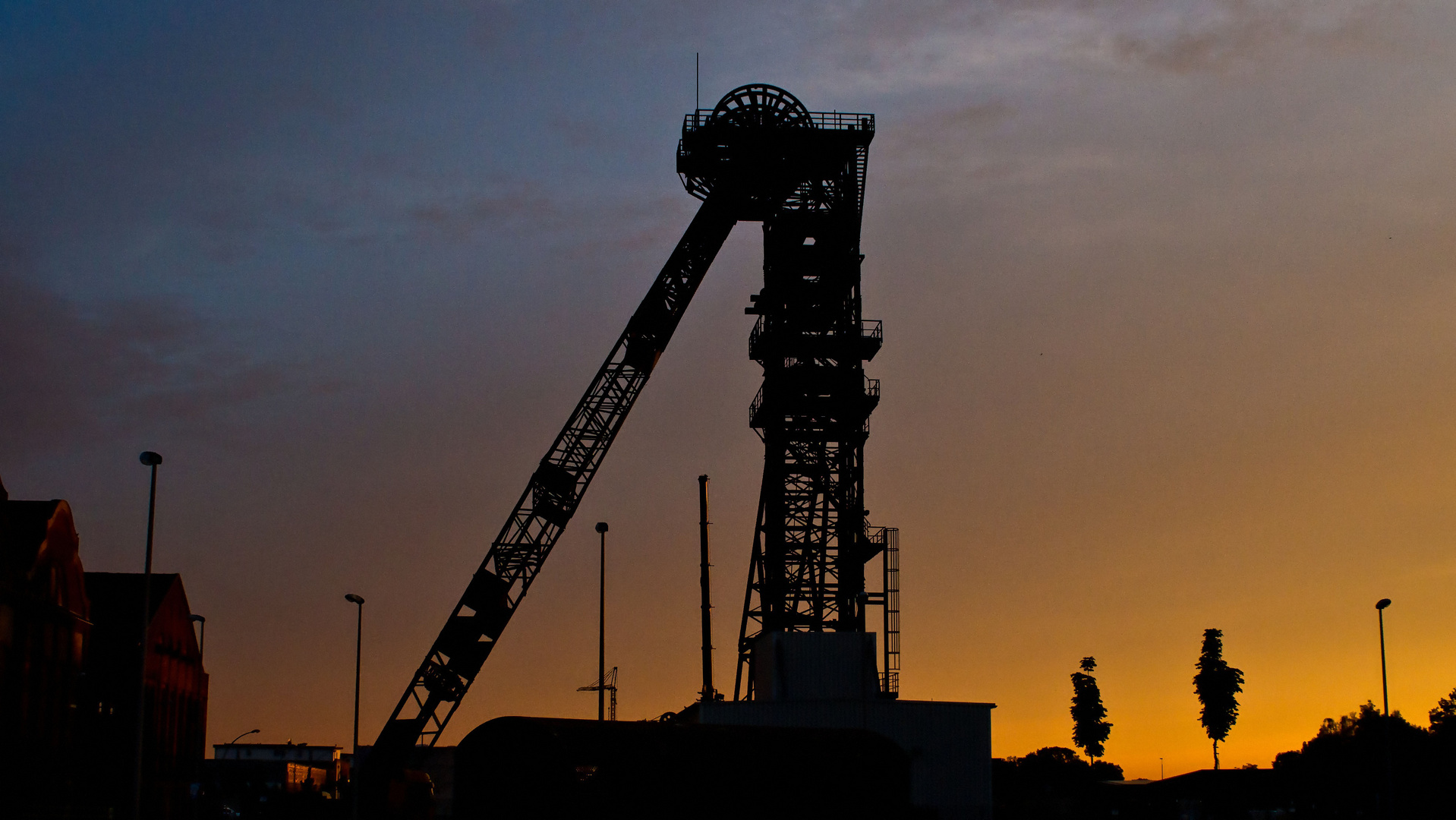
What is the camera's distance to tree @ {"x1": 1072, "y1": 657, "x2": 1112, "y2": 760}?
124938 millimetres

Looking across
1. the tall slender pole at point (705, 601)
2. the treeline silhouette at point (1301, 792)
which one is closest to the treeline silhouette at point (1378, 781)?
the treeline silhouette at point (1301, 792)

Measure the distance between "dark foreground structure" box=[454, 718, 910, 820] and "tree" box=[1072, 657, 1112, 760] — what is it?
95253 mm

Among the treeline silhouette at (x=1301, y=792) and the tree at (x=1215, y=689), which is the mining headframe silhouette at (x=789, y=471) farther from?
the tree at (x=1215, y=689)

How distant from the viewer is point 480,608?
4947cm

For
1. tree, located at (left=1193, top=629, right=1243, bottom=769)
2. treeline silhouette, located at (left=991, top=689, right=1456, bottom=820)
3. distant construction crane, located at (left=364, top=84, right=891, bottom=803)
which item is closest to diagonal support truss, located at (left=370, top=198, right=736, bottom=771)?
distant construction crane, located at (left=364, top=84, right=891, bottom=803)

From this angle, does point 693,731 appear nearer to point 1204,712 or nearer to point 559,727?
point 559,727

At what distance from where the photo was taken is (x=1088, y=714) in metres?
125

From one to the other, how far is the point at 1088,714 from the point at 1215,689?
447 inches

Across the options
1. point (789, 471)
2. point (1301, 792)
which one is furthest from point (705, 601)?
point (1301, 792)

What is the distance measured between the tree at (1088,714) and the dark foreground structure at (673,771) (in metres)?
95.3

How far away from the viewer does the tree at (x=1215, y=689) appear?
4638 inches

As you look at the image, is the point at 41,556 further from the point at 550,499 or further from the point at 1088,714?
the point at 1088,714

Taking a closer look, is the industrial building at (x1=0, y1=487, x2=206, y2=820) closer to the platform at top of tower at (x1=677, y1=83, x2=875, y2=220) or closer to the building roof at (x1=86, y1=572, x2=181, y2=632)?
the building roof at (x1=86, y1=572, x2=181, y2=632)

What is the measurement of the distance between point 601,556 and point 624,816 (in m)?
23.5
